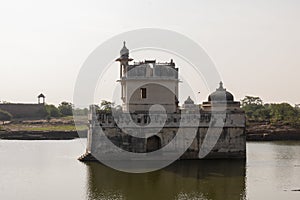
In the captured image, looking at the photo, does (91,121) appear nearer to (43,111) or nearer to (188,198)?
(188,198)

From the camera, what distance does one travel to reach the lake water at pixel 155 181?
1916 centimetres

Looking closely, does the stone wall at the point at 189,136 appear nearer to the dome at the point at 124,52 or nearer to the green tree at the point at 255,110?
the dome at the point at 124,52

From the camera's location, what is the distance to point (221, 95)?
29531 millimetres

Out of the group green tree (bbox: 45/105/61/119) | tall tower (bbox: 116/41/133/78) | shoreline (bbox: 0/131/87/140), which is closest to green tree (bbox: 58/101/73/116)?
green tree (bbox: 45/105/61/119)

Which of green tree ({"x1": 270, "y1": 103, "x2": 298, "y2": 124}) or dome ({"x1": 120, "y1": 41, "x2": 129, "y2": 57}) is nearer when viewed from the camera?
dome ({"x1": 120, "y1": 41, "x2": 129, "y2": 57})

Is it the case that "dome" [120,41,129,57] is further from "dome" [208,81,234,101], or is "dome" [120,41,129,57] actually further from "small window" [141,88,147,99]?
"dome" [208,81,234,101]

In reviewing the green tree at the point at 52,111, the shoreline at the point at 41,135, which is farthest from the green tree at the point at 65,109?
the shoreline at the point at 41,135

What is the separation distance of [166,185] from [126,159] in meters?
6.87

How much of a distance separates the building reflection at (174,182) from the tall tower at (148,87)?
468cm

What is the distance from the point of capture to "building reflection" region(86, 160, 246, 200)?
19156 mm

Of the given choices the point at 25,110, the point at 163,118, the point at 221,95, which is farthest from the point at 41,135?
the point at 221,95

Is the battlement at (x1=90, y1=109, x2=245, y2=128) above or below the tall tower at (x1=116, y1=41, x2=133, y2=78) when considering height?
below

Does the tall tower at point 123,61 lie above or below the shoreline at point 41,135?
above

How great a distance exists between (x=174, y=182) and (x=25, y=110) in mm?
53700
